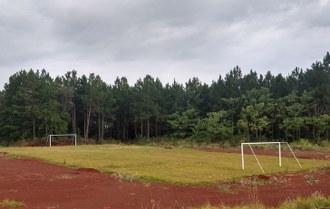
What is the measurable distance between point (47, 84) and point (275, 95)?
46.4 m

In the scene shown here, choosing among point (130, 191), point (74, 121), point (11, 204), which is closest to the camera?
point (11, 204)

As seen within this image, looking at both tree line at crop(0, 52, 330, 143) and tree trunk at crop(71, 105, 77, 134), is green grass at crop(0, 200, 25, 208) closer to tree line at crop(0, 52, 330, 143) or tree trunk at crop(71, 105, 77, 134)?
tree line at crop(0, 52, 330, 143)

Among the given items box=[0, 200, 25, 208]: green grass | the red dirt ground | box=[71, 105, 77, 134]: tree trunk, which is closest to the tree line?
box=[71, 105, 77, 134]: tree trunk

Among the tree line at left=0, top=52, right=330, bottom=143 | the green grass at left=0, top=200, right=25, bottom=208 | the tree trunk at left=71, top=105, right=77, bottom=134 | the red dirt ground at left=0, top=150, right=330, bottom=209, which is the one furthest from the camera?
the tree trunk at left=71, top=105, right=77, bottom=134

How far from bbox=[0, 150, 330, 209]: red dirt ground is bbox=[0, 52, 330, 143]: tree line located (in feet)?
159

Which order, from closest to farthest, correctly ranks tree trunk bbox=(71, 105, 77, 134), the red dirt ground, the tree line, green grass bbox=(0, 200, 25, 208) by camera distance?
green grass bbox=(0, 200, 25, 208) → the red dirt ground → the tree line → tree trunk bbox=(71, 105, 77, 134)

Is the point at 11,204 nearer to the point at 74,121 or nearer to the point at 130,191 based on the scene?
the point at 130,191

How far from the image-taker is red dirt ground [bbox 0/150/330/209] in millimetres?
14570

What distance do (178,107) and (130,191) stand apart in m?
73.4

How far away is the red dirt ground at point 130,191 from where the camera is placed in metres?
14.6

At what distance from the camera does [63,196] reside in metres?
16.2

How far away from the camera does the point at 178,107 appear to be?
90.8m

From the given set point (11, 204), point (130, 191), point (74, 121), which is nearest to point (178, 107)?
point (74, 121)

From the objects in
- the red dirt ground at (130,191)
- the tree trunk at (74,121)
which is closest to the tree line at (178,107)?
the tree trunk at (74,121)
